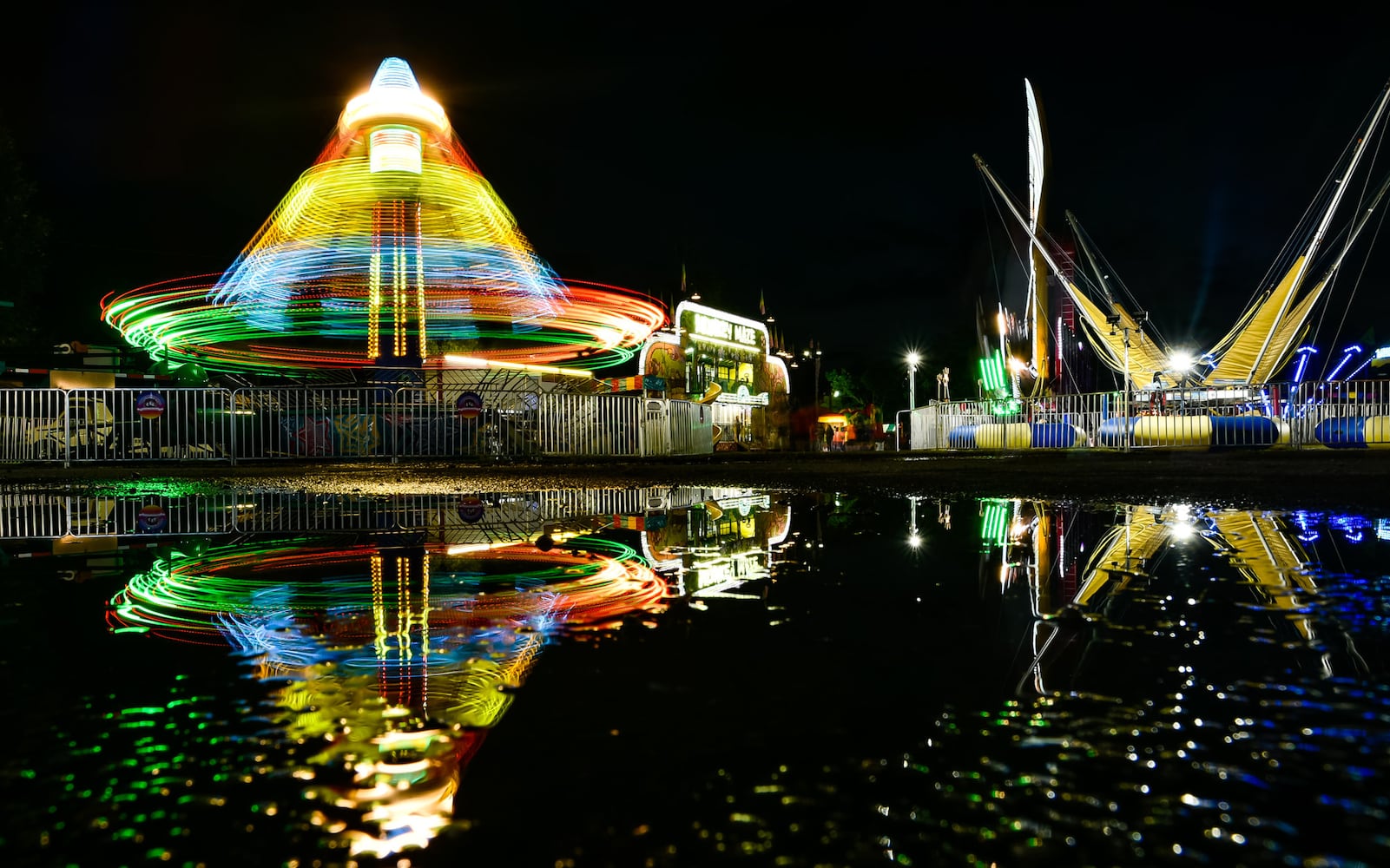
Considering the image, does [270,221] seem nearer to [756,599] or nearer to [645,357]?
[645,357]

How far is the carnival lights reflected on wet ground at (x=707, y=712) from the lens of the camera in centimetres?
136

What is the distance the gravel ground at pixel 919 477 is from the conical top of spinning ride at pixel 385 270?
4.27 m

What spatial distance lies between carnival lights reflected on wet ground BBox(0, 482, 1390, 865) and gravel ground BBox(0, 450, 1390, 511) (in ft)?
14.7

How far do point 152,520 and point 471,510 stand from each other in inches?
96.8

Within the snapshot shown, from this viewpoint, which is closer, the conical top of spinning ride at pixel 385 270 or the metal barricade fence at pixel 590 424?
the metal barricade fence at pixel 590 424

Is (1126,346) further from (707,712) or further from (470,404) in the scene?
(707,712)

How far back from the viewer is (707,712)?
1.91 metres

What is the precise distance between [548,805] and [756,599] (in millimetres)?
1875

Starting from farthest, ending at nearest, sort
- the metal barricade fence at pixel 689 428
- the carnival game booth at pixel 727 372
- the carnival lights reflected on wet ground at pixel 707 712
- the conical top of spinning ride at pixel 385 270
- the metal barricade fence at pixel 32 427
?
the carnival game booth at pixel 727 372, the metal barricade fence at pixel 689 428, the conical top of spinning ride at pixel 385 270, the metal barricade fence at pixel 32 427, the carnival lights reflected on wet ground at pixel 707 712

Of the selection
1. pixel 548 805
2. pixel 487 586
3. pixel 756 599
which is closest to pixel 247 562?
pixel 487 586

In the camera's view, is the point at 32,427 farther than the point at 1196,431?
No

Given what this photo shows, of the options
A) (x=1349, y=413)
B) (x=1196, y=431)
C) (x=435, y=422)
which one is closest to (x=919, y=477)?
(x=1196, y=431)

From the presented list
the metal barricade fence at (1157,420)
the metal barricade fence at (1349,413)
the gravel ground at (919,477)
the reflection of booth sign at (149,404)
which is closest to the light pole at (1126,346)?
the metal barricade fence at (1157,420)

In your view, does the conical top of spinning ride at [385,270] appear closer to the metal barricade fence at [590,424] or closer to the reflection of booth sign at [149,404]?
the reflection of booth sign at [149,404]
